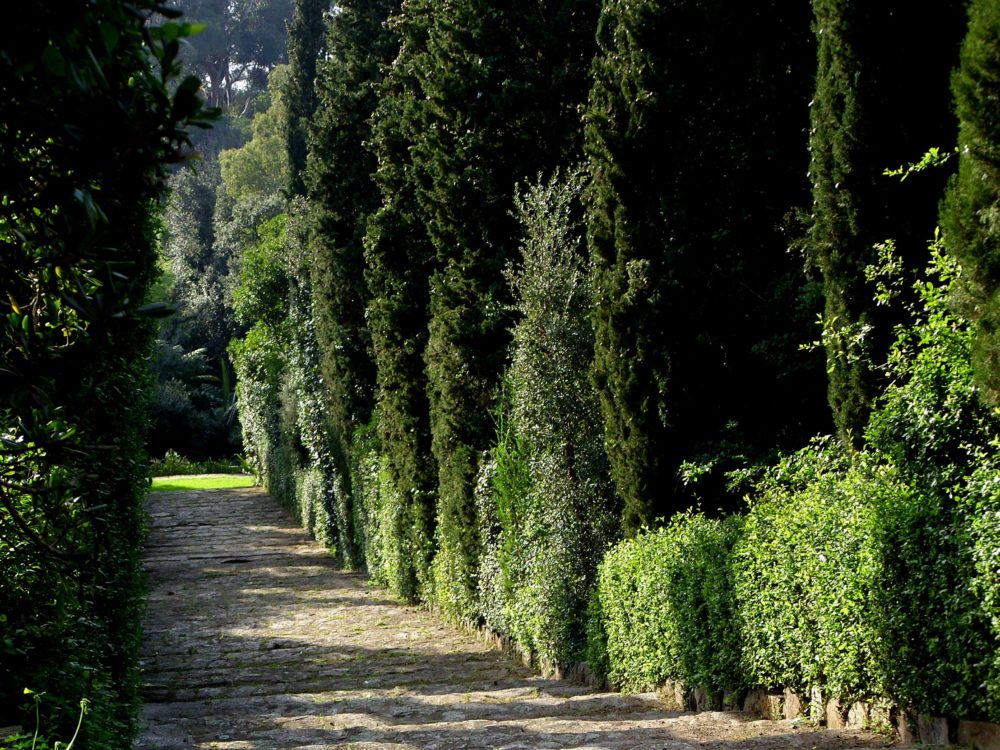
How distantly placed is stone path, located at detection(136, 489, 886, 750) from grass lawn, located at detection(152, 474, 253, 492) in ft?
59.8

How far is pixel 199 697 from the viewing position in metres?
10.8

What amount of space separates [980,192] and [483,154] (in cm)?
979

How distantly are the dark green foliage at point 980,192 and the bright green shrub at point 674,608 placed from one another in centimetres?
322

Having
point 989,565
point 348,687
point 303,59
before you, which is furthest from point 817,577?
point 303,59

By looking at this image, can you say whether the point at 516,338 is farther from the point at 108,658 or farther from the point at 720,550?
the point at 108,658

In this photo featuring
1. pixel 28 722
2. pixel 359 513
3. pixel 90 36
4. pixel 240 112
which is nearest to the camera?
pixel 90 36

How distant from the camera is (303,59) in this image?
35.3m

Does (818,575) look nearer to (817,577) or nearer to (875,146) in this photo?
(817,577)

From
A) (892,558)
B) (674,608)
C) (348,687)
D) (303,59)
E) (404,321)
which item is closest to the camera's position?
(892,558)

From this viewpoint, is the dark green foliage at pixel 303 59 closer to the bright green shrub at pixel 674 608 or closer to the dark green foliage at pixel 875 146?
the bright green shrub at pixel 674 608

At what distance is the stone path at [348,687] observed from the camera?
7574mm

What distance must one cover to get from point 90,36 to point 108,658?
6.50 meters

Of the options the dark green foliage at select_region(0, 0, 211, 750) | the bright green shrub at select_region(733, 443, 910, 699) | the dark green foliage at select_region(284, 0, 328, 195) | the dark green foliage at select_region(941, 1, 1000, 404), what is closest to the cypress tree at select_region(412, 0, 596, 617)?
the bright green shrub at select_region(733, 443, 910, 699)

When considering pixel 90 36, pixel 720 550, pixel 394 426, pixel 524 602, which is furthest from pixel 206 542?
pixel 90 36
